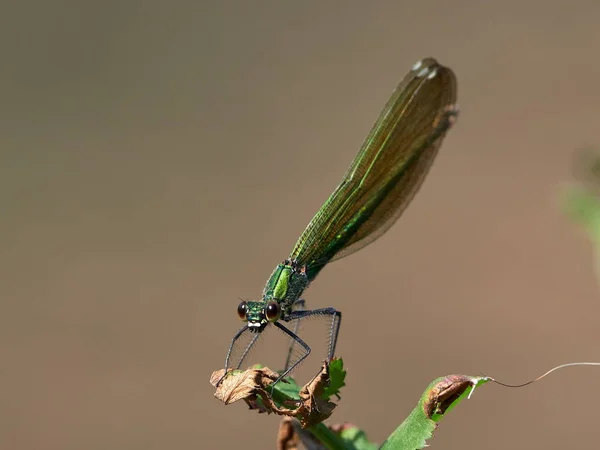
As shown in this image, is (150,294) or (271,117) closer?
(150,294)

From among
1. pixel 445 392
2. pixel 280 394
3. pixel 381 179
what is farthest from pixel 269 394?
pixel 381 179

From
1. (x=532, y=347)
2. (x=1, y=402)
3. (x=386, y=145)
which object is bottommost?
(x=532, y=347)

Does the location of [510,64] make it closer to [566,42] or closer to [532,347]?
[566,42]

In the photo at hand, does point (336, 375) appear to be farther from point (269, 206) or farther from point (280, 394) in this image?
point (269, 206)

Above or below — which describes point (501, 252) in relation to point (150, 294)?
below

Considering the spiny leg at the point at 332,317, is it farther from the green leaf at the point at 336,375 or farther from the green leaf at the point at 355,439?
the green leaf at the point at 336,375

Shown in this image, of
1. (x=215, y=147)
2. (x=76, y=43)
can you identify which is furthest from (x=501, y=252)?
(x=76, y=43)

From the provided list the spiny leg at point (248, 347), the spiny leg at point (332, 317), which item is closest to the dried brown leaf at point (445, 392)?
the spiny leg at point (332, 317)

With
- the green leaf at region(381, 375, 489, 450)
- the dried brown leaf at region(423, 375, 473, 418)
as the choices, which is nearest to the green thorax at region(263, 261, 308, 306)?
the green leaf at region(381, 375, 489, 450)
